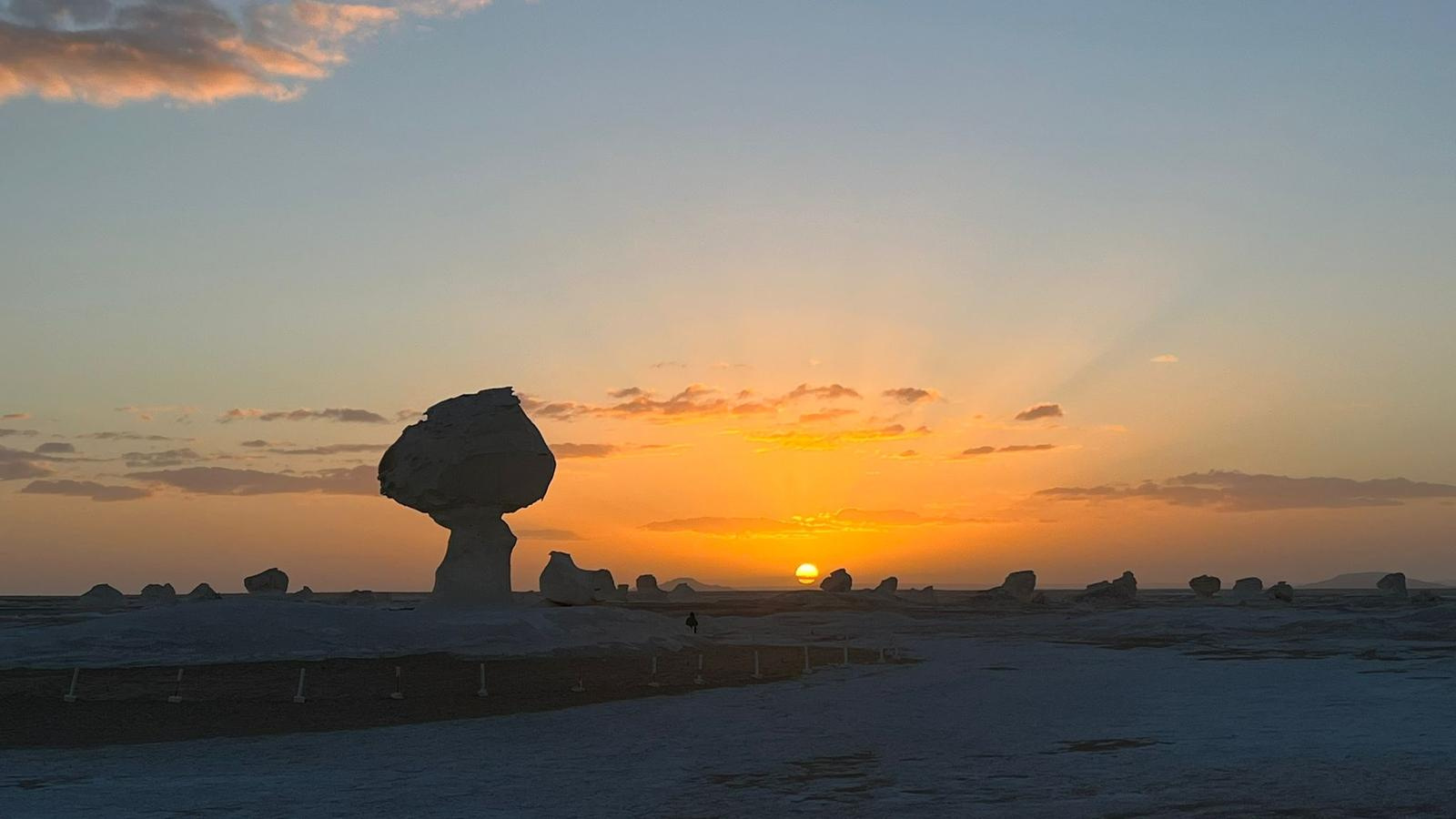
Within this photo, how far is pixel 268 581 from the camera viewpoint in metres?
120

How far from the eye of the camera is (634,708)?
3094 centimetres

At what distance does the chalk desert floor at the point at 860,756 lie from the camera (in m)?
16.4

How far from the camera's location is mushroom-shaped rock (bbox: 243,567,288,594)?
120m

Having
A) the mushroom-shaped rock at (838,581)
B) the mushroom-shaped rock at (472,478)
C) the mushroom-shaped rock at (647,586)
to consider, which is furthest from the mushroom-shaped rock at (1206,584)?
the mushroom-shaped rock at (472,478)

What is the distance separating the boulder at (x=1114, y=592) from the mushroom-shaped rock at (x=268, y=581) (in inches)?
3530

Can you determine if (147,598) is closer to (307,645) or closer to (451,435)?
(451,435)

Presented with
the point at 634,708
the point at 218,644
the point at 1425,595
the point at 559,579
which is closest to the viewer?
the point at 634,708

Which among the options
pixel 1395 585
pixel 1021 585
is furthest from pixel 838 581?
pixel 1395 585

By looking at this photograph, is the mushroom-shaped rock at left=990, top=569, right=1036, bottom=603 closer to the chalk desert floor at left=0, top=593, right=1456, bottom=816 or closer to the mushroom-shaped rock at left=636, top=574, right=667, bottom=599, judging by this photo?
the mushroom-shaped rock at left=636, top=574, right=667, bottom=599

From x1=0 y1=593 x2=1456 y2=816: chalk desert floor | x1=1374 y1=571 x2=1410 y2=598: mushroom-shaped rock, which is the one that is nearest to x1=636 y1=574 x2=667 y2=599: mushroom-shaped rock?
x1=1374 y1=571 x2=1410 y2=598: mushroom-shaped rock

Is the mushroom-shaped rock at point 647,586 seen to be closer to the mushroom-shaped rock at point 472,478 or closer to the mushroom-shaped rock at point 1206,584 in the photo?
the mushroom-shaped rock at point 1206,584

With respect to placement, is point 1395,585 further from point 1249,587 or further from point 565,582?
point 565,582

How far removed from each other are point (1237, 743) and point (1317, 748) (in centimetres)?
143

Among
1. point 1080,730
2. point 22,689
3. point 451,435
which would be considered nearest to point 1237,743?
point 1080,730
